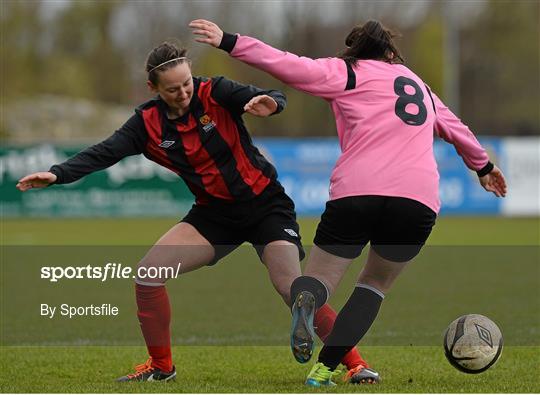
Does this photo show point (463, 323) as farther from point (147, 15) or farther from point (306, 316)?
point (147, 15)

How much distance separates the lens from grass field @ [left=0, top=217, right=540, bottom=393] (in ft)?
20.8

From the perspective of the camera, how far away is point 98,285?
1188cm

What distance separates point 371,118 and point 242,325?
12.0 ft

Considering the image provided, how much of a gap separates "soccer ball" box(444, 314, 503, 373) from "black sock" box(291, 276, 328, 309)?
854 millimetres

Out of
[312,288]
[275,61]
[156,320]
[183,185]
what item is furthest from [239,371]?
[183,185]

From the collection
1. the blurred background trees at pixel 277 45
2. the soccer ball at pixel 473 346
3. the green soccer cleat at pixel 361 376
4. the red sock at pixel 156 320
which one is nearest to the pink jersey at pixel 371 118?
the soccer ball at pixel 473 346

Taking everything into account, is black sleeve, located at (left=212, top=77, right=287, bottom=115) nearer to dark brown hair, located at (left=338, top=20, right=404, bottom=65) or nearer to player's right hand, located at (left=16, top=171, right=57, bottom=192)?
dark brown hair, located at (left=338, top=20, right=404, bottom=65)

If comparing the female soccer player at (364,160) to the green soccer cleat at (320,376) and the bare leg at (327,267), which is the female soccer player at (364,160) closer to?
the bare leg at (327,267)

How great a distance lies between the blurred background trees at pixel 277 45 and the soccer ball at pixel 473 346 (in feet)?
115

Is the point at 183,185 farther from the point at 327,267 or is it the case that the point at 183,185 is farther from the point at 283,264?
the point at 327,267

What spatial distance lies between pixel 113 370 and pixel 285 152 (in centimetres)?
1702

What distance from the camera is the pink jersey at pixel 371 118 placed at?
5512 millimetres

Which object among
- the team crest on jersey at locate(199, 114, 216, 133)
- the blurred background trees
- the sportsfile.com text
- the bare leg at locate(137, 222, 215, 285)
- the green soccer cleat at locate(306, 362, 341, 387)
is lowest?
the blurred background trees

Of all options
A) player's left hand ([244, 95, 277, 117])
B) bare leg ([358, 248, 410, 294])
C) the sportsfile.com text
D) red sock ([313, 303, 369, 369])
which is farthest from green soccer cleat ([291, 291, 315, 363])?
the sportsfile.com text
